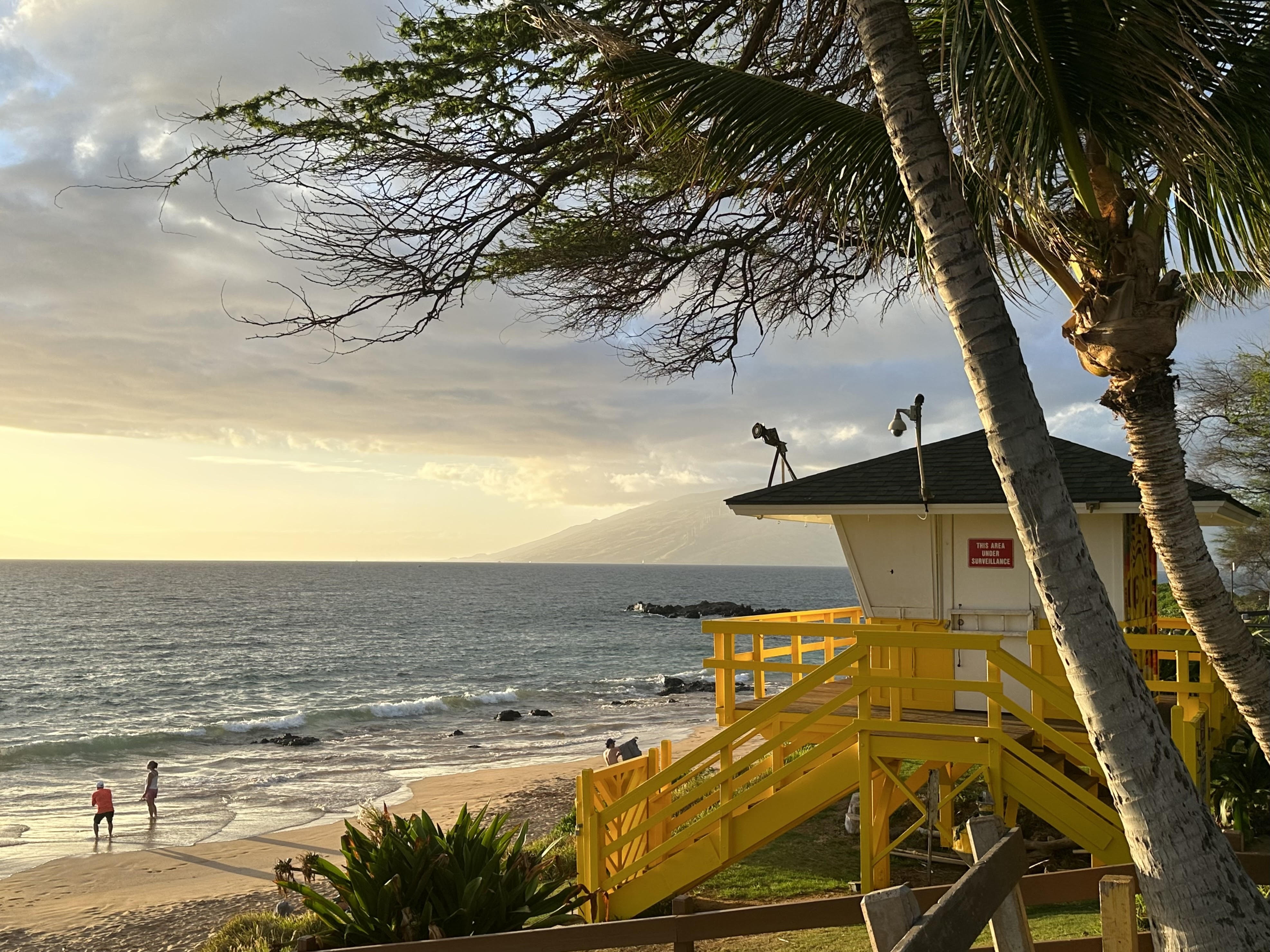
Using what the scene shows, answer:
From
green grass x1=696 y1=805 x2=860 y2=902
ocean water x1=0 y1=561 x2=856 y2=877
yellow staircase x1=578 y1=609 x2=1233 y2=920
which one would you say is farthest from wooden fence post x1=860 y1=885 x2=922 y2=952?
ocean water x1=0 y1=561 x2=856 y2=877

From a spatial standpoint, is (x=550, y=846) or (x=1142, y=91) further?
(x=550, y=846)

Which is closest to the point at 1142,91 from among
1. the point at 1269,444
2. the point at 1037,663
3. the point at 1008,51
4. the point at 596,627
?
the point at 1008,51

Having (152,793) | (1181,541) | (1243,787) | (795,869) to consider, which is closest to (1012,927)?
(1181,541)

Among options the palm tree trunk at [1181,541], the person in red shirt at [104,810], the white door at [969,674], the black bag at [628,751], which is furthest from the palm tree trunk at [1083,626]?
the person in red shirt at [104,810]

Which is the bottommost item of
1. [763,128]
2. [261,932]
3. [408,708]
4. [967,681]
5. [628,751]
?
[408,708]

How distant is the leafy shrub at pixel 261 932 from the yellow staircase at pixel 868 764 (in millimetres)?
4090

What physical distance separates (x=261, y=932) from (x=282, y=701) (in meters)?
43.6

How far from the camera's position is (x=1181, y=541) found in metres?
5.77

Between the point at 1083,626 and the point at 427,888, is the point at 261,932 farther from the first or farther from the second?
the point at 1083,626

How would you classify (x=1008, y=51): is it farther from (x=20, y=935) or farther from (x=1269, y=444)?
(x=1269, y=444)

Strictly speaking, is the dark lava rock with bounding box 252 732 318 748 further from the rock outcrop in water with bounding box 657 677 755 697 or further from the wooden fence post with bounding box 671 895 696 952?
the wooden fence post with bounding box 671 895 696 952

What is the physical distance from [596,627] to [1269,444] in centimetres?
7262

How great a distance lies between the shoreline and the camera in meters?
17.7

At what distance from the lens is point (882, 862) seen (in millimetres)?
8797
